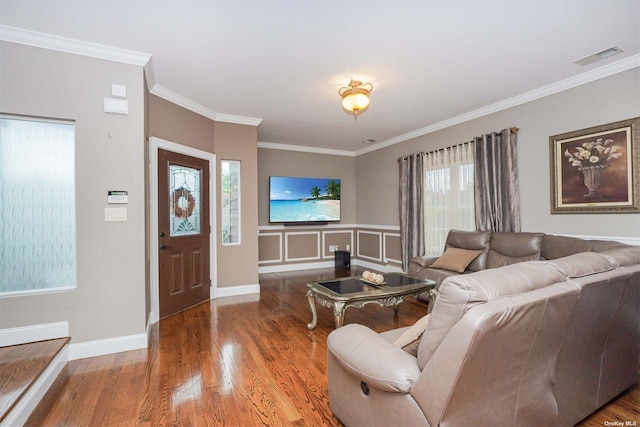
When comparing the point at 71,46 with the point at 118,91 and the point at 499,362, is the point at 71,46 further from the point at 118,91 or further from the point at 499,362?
the point at 499,362

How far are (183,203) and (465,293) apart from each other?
3629 millimetres

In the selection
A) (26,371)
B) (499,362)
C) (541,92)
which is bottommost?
(26,371)

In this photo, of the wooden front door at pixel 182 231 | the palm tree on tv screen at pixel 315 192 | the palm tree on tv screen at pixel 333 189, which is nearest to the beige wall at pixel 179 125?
the wooden front door at pixel 182 231

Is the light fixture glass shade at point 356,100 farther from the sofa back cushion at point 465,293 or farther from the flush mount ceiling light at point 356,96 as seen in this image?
the sofa back cushion at point 465,293

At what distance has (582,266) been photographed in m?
1.62

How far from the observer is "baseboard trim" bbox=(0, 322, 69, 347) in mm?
2422

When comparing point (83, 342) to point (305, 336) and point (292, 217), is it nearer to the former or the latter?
point (305, 336)

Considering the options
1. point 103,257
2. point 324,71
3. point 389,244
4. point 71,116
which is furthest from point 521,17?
point 389,244

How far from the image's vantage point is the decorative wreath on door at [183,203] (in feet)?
12.6

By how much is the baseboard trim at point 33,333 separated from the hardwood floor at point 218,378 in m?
0.30

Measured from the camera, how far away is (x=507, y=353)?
1210mm

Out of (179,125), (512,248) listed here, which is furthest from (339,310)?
(179,125)

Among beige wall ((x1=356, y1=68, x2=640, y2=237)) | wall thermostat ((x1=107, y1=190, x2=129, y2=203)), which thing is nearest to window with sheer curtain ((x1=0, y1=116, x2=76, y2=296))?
wall thermostat ((x1=107, y1=190, x2=129, y2=203))

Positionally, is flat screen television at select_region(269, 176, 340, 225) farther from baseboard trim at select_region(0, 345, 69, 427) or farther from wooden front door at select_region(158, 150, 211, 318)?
baseboard trim at select_region(0, 345, 69, 427)
